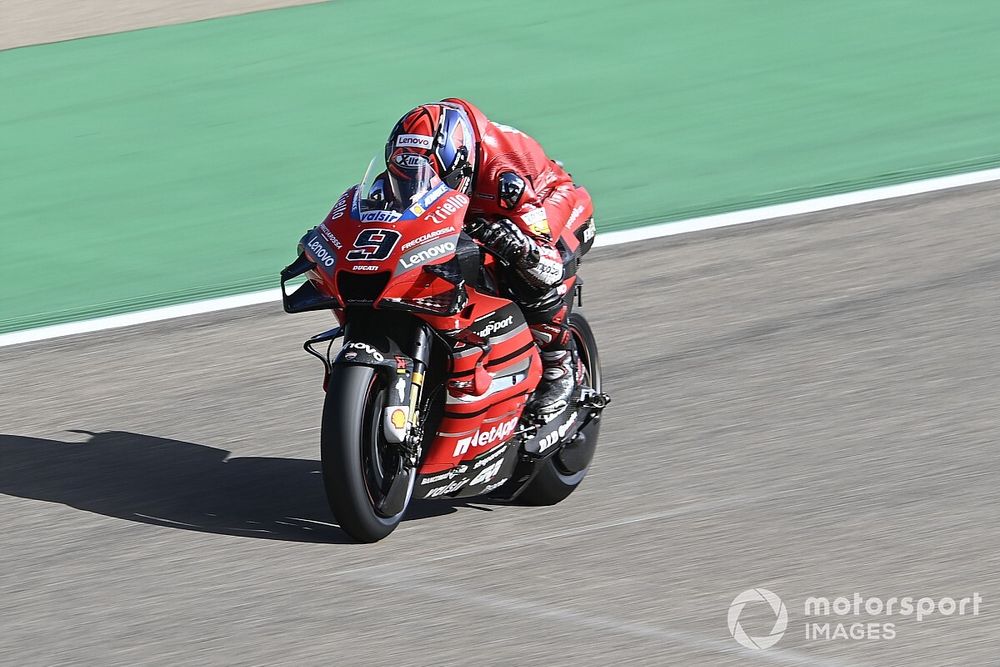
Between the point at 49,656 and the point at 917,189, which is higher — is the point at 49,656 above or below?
above

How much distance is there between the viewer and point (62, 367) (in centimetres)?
792

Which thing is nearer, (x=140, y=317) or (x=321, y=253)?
(x=321, y=253)

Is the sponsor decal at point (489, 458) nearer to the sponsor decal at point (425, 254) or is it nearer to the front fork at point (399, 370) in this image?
the front fork at point (399, 370)

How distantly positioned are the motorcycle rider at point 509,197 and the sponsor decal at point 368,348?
53cm

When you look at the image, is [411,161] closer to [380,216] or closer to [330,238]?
[380,216]

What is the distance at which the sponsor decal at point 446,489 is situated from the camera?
581 cm

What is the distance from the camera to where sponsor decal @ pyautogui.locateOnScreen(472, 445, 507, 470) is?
5855 millimetres

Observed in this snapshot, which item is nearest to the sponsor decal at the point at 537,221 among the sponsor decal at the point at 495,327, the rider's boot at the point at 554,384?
the sponsor decal at the point at 495,327

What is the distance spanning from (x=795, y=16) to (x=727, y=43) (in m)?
0.98

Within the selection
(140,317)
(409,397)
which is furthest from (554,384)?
(140,317)

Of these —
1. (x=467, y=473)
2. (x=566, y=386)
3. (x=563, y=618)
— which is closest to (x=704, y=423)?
(x=566, y=386)

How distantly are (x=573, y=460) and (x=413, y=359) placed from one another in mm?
1121

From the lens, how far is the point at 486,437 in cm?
584

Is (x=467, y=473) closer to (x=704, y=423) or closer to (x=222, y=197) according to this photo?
(x=704, y=423)
